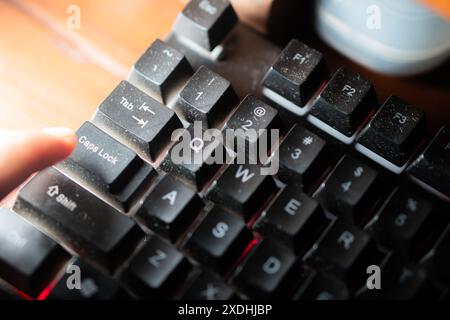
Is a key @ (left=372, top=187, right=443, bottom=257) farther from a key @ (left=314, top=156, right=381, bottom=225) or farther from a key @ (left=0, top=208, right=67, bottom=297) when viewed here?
a key @ (left=0, top=208, right=67, bottom=297)

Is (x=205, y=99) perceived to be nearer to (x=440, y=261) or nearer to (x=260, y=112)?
(x=260, y=112)

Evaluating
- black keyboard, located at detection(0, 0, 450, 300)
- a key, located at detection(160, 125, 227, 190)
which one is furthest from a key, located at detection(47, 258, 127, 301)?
a key, located at detection(160, 125, 227, 190)

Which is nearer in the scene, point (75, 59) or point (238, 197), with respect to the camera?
point (238, 197)

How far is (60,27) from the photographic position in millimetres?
676

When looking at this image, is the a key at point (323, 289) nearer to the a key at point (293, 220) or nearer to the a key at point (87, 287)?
the a key at point (293, 220)

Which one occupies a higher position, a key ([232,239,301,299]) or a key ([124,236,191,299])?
a key ([232,239,301,299])

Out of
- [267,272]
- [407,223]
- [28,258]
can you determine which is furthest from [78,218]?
[407,223]

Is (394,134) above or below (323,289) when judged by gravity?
above

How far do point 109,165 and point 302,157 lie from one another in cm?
16

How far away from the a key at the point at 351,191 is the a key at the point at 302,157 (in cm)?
1

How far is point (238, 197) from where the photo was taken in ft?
1.77

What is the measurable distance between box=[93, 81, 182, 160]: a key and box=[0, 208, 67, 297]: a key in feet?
0.35

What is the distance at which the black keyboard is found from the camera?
0.52m

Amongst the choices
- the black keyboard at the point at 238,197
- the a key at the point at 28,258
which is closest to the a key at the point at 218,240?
the black keyboard at the point at 238,197
